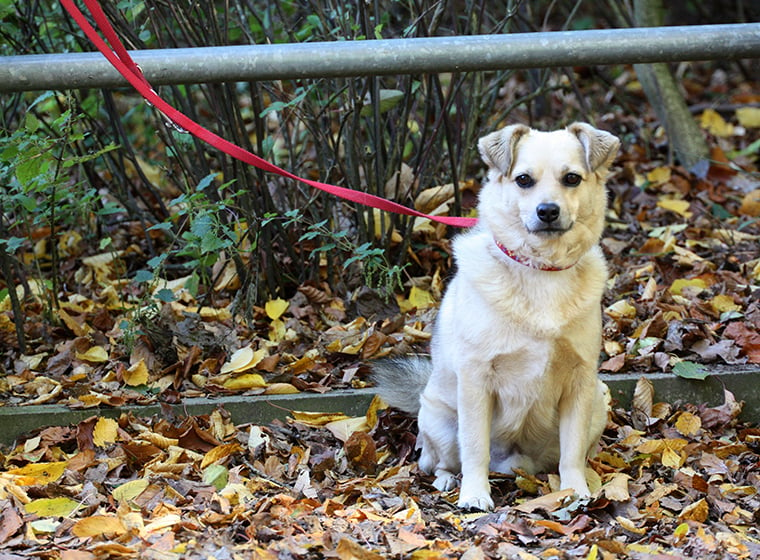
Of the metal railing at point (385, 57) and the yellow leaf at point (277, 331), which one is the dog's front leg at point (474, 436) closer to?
the metal railing at point (385, 57)

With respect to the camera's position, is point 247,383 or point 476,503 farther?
point 247,383

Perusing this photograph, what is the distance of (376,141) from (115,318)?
5.40 feet

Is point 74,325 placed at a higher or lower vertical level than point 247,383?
higher

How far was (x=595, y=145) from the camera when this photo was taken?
11.9 ft

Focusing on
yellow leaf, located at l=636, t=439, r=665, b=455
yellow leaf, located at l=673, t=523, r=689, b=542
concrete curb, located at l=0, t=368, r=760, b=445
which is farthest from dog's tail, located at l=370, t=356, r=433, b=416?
yellow leaf, located at l=673, t=523, r=689, b=542

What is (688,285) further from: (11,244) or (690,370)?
(11,244)

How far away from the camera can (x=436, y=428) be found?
398cm

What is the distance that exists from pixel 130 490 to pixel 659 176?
435 cm

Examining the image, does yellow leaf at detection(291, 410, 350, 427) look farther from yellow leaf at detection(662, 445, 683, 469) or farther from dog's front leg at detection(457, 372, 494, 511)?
yellow leaf at detection(662, 445, 683, 469)

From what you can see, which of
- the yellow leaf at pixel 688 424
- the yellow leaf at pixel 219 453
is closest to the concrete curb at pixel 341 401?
the yellow leaf at pixel 688 424

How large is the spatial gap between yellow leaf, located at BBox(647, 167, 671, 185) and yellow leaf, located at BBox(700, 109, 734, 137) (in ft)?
4.62

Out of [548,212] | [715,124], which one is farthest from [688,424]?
[715,124]

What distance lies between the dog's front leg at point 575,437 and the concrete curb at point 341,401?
0.78 m

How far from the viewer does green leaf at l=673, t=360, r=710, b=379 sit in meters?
4.37
